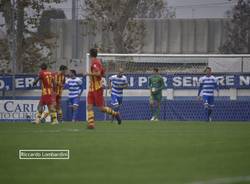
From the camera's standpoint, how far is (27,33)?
46188mm

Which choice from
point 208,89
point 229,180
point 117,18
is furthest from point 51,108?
point 117,18

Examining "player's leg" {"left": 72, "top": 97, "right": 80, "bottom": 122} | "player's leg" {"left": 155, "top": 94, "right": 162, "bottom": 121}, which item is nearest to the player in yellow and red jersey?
"player's leg" {"left": 72, "top": 97, "right": 80, "bottom": 122}

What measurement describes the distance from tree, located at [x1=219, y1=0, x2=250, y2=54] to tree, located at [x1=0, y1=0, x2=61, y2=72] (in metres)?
19.8

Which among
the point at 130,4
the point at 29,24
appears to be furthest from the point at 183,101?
the point at 130,4

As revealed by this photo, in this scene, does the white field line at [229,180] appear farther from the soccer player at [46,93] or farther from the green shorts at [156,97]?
the green shorts at [156,97]

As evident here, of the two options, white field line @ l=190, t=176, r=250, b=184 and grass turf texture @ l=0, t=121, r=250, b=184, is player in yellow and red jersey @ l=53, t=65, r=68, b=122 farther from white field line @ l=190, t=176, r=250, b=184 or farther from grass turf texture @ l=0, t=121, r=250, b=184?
white field line @ l=190, t=176, r=250, b=184

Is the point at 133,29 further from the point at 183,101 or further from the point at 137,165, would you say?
the point at 137,165

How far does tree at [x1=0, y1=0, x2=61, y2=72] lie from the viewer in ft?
130

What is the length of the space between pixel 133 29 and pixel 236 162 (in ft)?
136

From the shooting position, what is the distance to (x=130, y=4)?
5000cm

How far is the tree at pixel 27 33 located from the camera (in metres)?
39.5

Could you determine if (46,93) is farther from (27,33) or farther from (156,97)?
(27,33)

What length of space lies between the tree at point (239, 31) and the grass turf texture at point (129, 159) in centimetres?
4729

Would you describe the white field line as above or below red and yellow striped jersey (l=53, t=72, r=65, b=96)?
above
